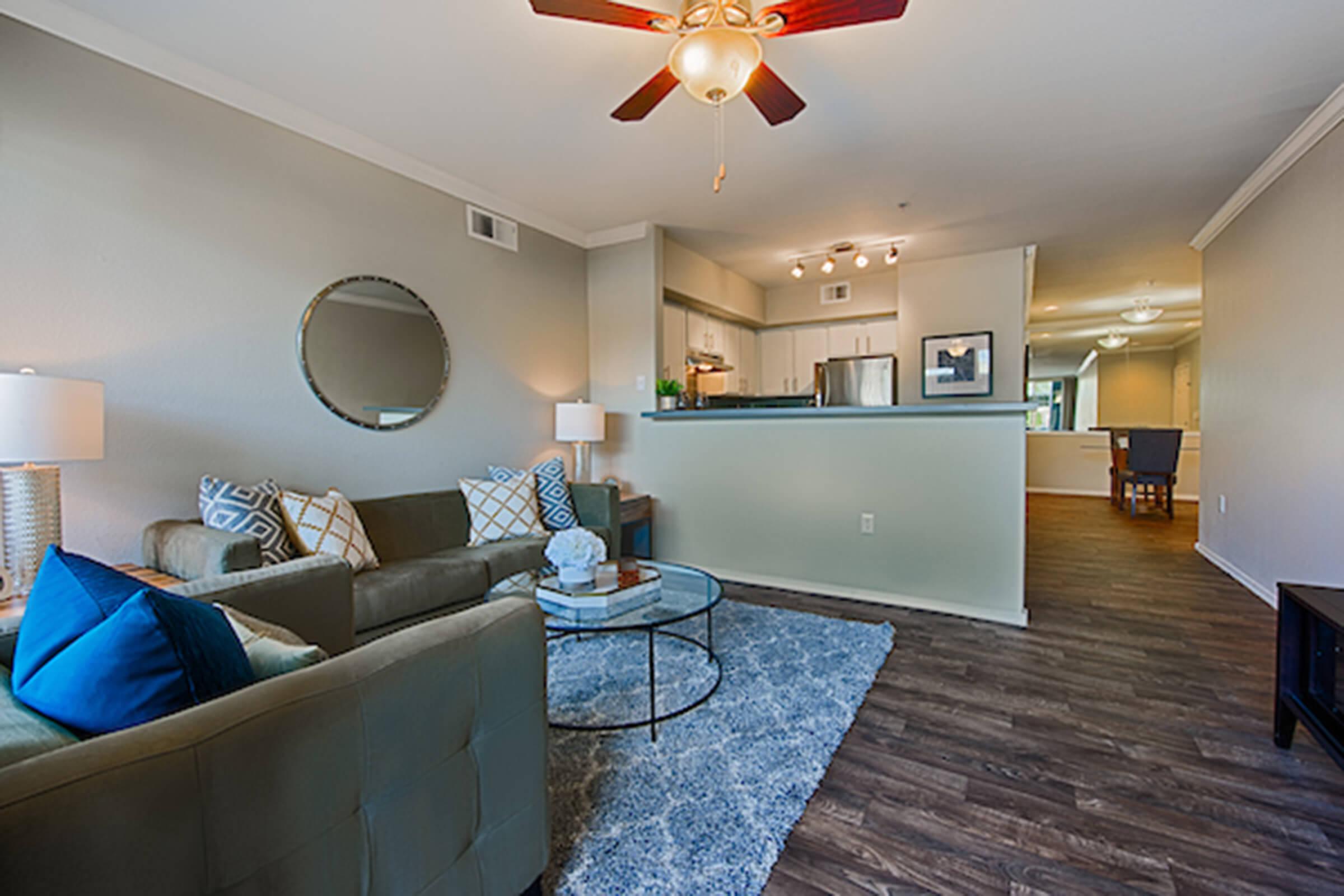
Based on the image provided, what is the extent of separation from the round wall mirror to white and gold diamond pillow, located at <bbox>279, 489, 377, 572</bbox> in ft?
1.96

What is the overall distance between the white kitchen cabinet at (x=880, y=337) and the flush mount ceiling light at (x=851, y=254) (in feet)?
2.36

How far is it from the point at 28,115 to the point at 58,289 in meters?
0.60

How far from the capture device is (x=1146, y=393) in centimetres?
1020

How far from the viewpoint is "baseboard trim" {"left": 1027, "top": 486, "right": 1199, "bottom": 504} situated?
7676mm

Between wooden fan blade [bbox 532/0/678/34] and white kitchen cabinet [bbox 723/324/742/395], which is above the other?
wooden fan blade [bbox 532/0/678/34]

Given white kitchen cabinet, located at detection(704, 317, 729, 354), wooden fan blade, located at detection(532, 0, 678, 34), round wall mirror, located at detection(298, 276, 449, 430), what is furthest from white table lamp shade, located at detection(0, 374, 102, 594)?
white kitchen cabinet, located at detection(704, 317, 729, 354)

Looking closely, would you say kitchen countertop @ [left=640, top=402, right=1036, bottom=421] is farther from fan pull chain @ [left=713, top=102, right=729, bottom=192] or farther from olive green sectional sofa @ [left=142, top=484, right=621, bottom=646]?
fan pull chain @ [left=713, top=102, right=729, bottom=192]

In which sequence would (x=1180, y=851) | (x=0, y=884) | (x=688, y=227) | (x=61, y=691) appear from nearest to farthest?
1. (x=0, y=884)
2. (x=61, y=691)
3. (x=1180, y=851)
4. (x=688, y=227)

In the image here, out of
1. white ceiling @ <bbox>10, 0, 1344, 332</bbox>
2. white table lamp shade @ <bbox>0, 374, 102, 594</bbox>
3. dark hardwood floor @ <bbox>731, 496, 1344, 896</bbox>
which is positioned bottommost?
dark hardwood floor @ <bbox>731, 496, 1344, 896</bbox>

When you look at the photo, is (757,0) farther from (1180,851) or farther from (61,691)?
(1180,851)

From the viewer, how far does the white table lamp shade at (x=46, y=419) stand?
162 centimetres

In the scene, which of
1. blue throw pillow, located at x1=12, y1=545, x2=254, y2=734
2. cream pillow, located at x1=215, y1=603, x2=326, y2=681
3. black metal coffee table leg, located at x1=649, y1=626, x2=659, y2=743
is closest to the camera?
blue throw pillow, located at x1=12, y1=545, x2=254, y2=734

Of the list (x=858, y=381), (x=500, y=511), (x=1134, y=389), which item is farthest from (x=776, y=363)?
(x=1134, y=389)

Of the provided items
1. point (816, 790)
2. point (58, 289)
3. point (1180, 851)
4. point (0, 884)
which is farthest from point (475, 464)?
point (1180, 851)
